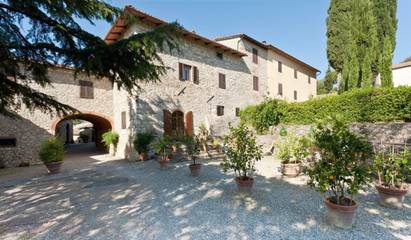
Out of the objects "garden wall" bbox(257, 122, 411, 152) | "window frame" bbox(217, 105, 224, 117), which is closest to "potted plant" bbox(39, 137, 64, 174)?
"window frame" bbox(217, 105, 224, 117)

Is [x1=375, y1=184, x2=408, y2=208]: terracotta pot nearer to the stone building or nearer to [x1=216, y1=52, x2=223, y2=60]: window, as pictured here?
the stone building

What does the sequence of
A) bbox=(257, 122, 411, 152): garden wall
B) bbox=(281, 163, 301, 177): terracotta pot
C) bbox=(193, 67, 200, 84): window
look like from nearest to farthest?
bbox=(281, 163, 301, 177): terracotta pot < bbox=(257, 122, 411, 152): garden wall < bbox=(193, 67, 200, 84): window

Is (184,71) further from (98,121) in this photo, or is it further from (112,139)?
(98,121)

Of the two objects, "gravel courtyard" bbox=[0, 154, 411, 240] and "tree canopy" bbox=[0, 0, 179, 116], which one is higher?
"tree canopy" bbox=[0, 0, 179, 116]

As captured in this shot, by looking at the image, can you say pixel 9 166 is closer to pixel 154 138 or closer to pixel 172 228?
pixel 154 138

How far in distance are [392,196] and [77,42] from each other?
706cm

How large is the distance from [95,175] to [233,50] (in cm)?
1198

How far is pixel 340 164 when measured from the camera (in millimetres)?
3076

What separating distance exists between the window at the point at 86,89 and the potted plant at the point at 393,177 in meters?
13.8

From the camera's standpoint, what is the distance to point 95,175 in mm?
7555

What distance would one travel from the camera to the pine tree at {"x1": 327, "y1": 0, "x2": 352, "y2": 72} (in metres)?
16.5

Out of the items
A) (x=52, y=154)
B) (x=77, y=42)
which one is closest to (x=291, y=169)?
(x=77, y=42)

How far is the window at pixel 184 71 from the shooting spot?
12.5 m

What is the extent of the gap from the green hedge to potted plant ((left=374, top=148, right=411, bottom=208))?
91.2 inches
